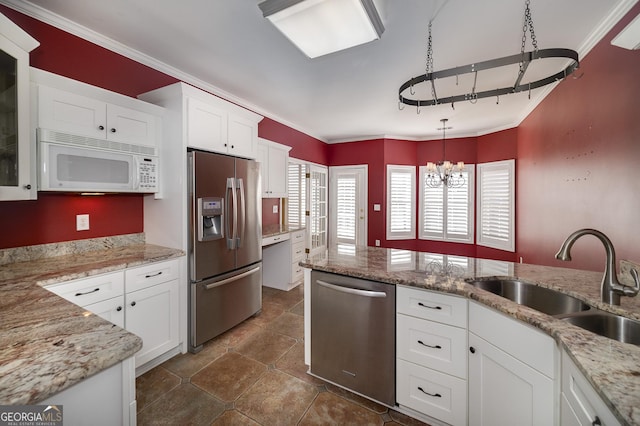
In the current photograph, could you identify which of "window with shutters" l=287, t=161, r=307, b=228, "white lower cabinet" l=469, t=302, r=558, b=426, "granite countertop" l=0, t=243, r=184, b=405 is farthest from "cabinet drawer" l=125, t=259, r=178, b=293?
"window with shutters" l=287, t=161, r=307, b=228

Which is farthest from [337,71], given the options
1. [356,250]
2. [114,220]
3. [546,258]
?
[546,258]

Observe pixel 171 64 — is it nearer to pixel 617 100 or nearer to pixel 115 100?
pixel 115 100

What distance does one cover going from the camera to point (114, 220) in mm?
2377

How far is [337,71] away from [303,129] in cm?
222

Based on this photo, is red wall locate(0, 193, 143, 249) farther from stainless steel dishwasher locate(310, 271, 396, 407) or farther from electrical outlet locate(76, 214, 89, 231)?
stainless steel dishwasher locate(310, 271, 396, 407)

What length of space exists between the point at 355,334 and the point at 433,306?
1.86 feet

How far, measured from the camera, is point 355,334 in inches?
69.6

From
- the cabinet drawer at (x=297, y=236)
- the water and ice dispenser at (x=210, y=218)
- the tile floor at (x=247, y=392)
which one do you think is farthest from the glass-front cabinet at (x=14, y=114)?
the cabinet drawer at (x=297, y=236)

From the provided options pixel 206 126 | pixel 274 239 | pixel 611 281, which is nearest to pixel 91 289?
pixel 206 126

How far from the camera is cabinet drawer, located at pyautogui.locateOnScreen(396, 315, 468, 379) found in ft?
4.83

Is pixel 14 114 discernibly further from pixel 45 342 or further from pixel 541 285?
pixel 541 285

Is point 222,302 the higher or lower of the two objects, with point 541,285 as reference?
lower

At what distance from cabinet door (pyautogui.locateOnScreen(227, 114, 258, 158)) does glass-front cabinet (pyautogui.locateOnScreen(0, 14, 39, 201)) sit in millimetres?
1431

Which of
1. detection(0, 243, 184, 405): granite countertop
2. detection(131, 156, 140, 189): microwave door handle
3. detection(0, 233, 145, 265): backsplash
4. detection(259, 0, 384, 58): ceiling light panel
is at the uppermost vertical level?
detection(259, 0, 384, 58): ceiling light panel
